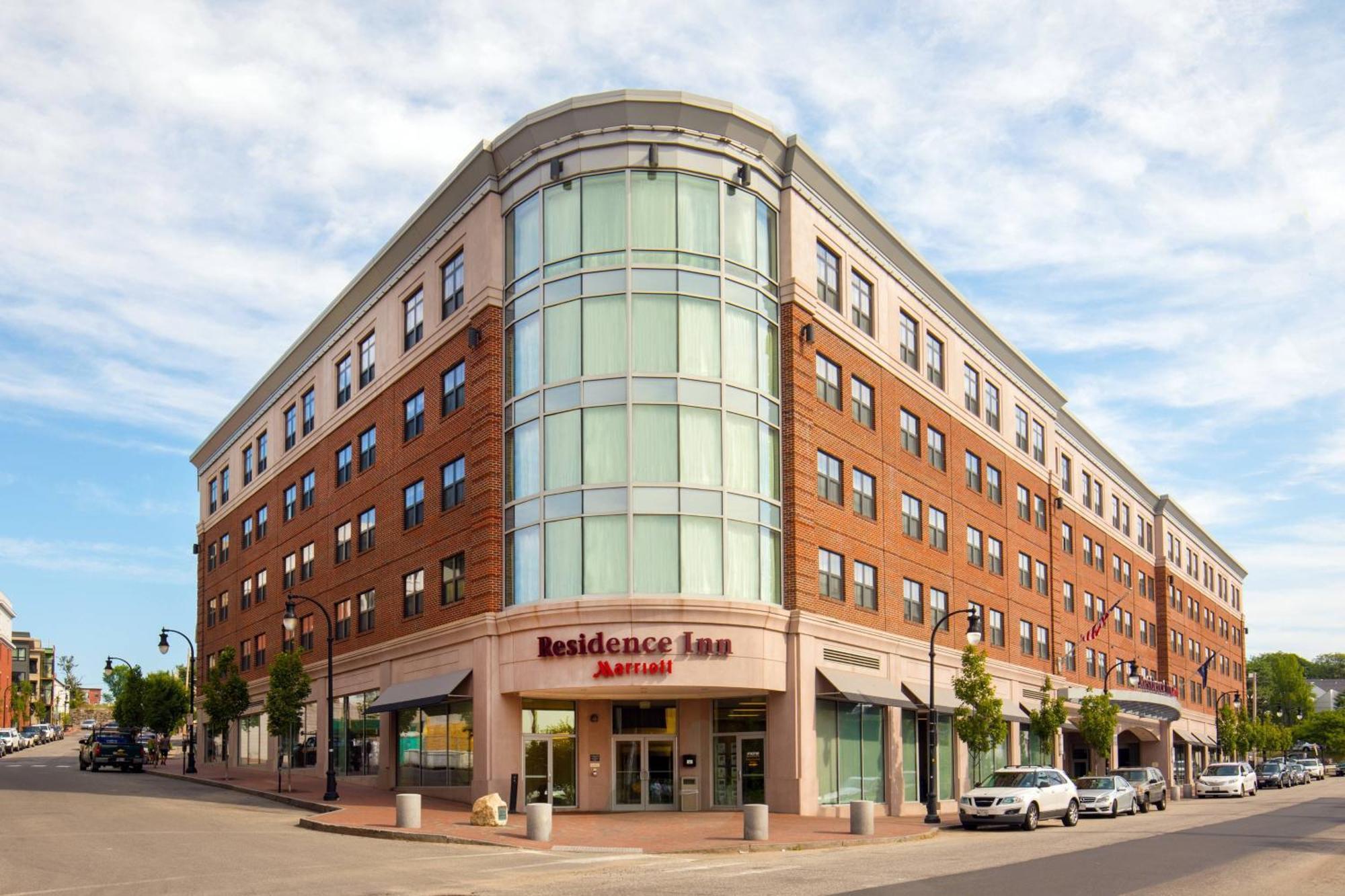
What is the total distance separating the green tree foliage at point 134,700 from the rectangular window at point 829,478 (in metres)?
71.3

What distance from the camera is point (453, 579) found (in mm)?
41500

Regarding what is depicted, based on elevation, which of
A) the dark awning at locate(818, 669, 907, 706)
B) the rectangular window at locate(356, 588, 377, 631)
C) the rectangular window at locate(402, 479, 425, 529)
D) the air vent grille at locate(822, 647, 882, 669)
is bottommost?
the dark awning at locate(818, 669, 907, 706)

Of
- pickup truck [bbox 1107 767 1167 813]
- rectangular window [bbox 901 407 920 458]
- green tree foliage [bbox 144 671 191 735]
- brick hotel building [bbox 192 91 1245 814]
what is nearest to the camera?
brick hotel building [bbox 192 91 1245 814]

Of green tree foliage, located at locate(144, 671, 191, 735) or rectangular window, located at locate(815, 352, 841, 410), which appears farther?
green tree foliage, located at locate(144, 671, 191, 735)

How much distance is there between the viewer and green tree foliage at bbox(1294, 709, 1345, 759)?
149000 mm

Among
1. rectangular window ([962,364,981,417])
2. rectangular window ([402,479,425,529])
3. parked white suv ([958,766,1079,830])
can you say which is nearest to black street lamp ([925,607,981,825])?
parked white suv ([958,766,1079,830])

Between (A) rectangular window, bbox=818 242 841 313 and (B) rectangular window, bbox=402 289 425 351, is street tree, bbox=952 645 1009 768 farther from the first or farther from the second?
(B) rectangular window, bbox=402 289 425 351

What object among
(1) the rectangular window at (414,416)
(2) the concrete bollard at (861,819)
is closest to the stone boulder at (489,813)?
(2) the concrete bollard at (861,819)

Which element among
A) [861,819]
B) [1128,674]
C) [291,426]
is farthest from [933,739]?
[1128,674]

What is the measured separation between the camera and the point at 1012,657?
184 feet

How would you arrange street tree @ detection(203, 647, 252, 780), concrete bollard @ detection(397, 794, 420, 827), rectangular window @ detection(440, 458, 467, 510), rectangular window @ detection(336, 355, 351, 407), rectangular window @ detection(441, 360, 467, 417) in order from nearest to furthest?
concrete bollard @ detection(397, 794, 420, 827)
rectangular window @ detection(440, 458, 467, 510)
rectangular window @ detection(441, 360, 467, 417)
rectangular window @ detection(336, 355, 351, 407)
street tree @ detection(203, 647, 252, 780)

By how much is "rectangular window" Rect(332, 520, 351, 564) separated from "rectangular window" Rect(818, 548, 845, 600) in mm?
20249

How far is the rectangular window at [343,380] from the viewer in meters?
52.9

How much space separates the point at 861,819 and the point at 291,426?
3754 centimetres
